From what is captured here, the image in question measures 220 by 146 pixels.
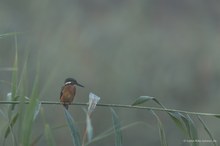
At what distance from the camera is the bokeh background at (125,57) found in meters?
8.52

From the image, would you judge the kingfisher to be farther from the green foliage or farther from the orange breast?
the green foliage

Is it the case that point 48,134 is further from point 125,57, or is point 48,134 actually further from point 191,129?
point 125,57

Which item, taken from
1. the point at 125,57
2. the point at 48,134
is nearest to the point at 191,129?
the point at 48,134

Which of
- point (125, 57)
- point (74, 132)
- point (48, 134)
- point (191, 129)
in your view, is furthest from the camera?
point (125, 57)

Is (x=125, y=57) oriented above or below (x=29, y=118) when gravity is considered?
below

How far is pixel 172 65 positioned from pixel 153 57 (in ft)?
0.93

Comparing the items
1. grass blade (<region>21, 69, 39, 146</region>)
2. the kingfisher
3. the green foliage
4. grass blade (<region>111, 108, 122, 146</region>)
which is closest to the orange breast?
the kingfisher

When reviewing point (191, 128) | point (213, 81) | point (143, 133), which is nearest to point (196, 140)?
point (191, 128)

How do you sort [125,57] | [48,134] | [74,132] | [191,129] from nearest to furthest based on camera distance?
1. [48,134]
2. [74,132]
3. [191,129]
4. [125,57]

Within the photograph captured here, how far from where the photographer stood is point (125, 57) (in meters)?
10.5

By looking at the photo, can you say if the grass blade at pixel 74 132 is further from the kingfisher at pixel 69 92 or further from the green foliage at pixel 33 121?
the kingfisher at pixel 69 92

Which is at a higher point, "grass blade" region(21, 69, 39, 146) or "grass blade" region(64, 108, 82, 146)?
"grass blade" region(21, 69, 39, 146)

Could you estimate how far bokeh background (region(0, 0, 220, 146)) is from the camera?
852 cm

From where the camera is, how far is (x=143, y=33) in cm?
1178
